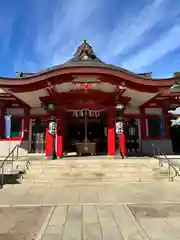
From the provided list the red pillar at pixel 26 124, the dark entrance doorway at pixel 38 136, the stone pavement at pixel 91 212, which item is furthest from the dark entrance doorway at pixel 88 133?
the stone pavement at pixel 91 212

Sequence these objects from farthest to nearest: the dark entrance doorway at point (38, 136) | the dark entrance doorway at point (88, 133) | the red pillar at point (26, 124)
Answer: the dark entrance doorway at point (88, 133) → the dark entrance doorway at point (38, 136) → the red pillar at point (26, 124)

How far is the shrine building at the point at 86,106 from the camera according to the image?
985 cm

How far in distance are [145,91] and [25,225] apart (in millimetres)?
8374

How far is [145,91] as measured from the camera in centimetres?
1056

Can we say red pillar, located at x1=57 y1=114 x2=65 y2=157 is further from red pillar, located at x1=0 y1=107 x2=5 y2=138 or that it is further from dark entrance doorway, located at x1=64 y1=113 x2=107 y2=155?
red pillar, located at x1=0 y1=107 x2=5 y2=138

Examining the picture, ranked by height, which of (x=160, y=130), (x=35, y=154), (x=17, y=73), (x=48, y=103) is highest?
(x=17, y=73)

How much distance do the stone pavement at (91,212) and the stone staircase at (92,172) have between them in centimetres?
70

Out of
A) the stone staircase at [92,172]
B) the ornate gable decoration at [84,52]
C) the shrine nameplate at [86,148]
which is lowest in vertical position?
the stone staircase at [92,172]

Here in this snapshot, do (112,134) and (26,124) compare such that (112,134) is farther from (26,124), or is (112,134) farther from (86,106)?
(26,124)

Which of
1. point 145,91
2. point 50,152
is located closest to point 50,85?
point 50,152

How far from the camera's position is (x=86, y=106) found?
37.8 feet

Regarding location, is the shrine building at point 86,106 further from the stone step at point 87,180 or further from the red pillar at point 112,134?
the stone step at point 87,180

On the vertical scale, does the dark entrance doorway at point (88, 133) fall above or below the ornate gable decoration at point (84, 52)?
below

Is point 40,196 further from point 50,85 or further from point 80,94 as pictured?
point 80,94
